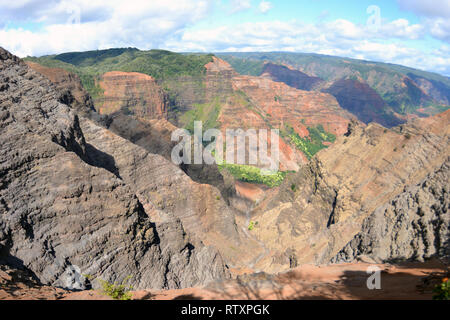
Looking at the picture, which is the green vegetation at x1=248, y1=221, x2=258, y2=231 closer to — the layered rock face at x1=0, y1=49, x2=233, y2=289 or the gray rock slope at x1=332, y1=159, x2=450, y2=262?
the layered rock face at x1=0, y1=49, x2=233, y2=289

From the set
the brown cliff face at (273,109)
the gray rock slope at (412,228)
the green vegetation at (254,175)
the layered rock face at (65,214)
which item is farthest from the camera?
the brown cliff face at (273,109)

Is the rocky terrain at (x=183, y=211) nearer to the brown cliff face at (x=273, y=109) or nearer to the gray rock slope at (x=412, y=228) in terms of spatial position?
the gray rock slope at (x=412, y=228)

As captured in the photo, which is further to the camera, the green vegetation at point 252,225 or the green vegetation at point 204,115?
the green vegetation at point 204,115

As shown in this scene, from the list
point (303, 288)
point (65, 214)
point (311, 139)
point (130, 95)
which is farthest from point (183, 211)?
point (311, 139)

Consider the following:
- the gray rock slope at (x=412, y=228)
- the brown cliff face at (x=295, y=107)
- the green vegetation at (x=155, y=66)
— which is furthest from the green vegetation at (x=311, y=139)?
the gray rock slope at (x=412, y=228)

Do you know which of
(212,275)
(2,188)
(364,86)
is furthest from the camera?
(364,86)
